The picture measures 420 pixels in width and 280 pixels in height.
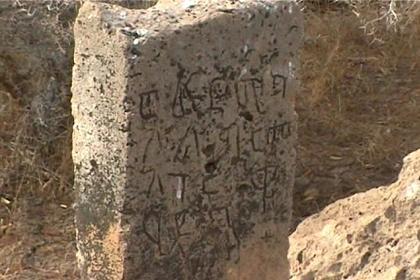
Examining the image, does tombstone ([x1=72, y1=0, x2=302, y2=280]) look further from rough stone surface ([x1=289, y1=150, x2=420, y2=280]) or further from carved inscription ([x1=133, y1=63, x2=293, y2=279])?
rough stone surface ([x1=289, y1=150, x2=420, y2=280])

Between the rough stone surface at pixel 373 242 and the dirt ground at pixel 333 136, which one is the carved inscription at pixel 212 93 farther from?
the dirt ground at pixel 333 136

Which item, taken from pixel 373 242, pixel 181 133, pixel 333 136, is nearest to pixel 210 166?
pixel 181 133

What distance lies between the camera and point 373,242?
304 centimetres

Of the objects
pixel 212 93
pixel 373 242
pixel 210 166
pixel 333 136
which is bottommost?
pixel 373 242

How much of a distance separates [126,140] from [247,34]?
1.31ft

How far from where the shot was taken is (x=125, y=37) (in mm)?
2322

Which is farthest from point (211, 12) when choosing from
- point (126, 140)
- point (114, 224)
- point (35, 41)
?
point (35, 41)

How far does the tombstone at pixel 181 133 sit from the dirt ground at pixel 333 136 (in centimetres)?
145

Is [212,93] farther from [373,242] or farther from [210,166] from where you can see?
[373,242]

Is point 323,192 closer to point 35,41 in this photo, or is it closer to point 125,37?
point 35,41

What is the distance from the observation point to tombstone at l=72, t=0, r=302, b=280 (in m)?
2.39

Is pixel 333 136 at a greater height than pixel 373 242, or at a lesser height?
greater

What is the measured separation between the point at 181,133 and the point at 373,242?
0.83 m

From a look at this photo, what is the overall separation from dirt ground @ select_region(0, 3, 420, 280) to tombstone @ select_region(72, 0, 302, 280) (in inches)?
56.9
